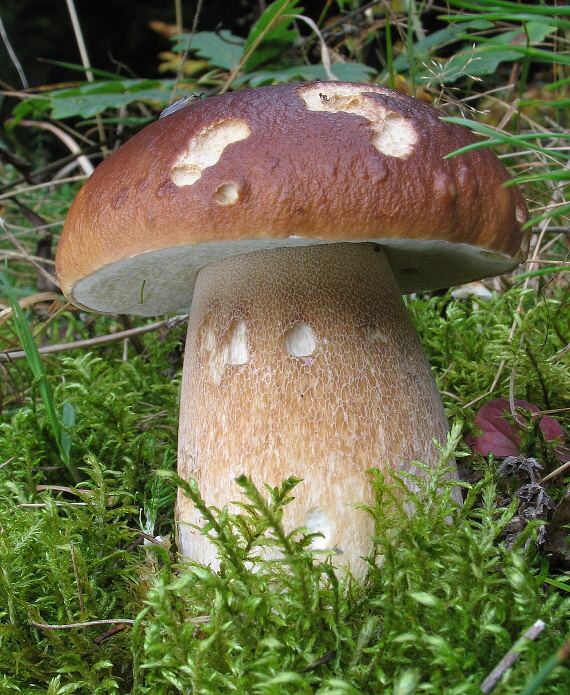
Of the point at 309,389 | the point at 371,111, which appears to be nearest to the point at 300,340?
the point at 309,389

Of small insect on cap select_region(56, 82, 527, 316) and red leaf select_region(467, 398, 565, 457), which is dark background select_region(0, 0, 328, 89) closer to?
small insect on cap select_region(56, 82, 527, 316)

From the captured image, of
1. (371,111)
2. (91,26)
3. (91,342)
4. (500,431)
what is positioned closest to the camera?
(371,111)

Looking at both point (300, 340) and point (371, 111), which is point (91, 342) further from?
point (371, 111)

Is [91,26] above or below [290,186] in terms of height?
above

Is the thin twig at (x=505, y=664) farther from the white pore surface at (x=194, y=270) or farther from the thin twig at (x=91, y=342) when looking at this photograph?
the thin twig at (x=91, y=342)

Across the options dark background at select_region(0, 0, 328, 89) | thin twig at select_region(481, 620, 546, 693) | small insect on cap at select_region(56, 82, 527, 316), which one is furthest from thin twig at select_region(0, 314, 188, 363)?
dark background at select_region(0, 0, 328, 89)

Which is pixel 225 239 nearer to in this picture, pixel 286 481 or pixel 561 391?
pixel 286 481

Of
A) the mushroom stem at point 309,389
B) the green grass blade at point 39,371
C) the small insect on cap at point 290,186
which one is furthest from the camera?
Result: the green grass blade at point 39,371

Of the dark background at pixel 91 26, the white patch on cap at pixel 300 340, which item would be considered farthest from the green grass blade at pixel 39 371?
the dark background at pixel 91 26
